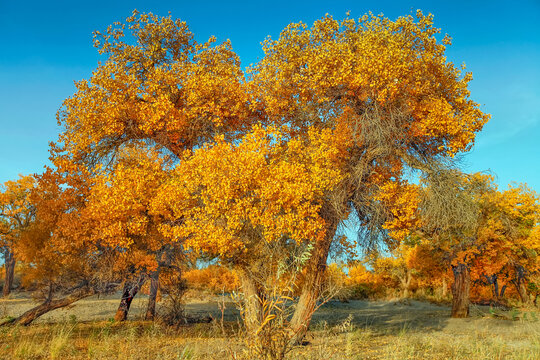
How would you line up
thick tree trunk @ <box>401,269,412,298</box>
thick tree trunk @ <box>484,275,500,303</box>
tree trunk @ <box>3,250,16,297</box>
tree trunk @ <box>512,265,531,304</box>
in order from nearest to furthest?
1. tree trunk @ <box>512,265,531,304</box>
2. thick tree trunk @ <box>484,275,500,303</box>
3. tree trunk @ <box>3,250,16,297</box>
4. thick tree trunk @ <box>401,269,412,298</box>

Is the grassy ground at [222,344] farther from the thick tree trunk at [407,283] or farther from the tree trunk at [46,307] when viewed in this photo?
the thick tree trunk at [407,283]

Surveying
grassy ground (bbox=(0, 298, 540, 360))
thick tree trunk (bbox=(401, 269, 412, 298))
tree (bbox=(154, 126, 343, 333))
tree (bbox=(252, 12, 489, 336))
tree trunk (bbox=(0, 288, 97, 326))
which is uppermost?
tree (bbox=(252, 12, 489, 336))

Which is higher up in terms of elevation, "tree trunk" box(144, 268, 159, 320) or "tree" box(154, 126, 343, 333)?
"tree" box(154, 126, 343, 333)

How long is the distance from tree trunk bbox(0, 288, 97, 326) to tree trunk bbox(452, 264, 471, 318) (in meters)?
15.9

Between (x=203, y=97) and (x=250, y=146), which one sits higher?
(x=203, y=97)

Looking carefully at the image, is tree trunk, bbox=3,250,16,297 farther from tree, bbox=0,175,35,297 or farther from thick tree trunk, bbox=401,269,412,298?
thick tree trunk, bbox=401,269,412,298

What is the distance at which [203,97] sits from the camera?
12.3m

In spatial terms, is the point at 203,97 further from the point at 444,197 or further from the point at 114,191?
the point at 444,197

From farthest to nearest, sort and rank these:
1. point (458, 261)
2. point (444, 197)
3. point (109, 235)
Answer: point (458, 261) < point (444, 197) < point (109, 235)

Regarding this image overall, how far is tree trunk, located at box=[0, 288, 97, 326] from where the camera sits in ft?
35.8

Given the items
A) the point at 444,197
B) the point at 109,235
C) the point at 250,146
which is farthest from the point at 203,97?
the point at 444,197

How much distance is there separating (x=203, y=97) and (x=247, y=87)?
1.59 m

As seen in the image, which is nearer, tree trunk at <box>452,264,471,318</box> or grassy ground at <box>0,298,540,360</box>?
grassy ground at <box>0,298,540,360</box>

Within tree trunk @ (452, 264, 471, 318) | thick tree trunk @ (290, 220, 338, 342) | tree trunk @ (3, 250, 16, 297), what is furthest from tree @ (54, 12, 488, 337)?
tree trunk @ (3, 250, 16, 297)
